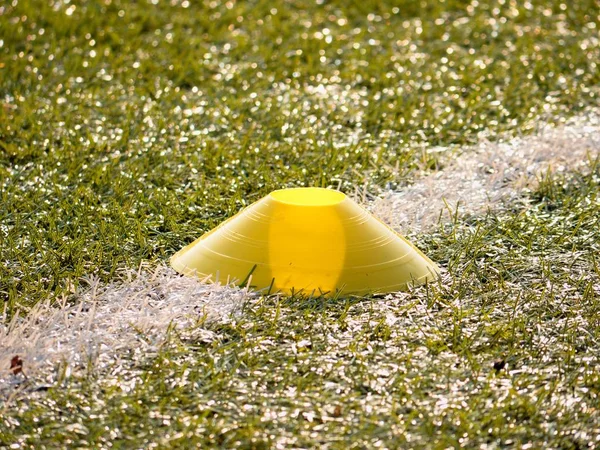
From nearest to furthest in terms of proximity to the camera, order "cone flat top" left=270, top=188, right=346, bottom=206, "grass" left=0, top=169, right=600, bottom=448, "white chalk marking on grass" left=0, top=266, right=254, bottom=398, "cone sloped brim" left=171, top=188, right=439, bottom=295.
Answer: "grass" left=0, top=169, right=600, bottom=448 < "white chalk marking on grass" left=0, top=266, right=254, bottom=398 < "cone sloped brim" left=171, top=188, right=439, bottom=295 < "cone flat top" left=270, top=188, right=346, bottom=206

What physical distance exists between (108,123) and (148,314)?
170 centimetres

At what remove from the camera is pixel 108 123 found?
4.02 metres

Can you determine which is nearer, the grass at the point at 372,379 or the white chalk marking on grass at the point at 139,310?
the grass at the point at 372,379

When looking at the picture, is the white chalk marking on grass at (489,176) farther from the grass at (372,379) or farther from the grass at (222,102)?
the grass at (372,379)

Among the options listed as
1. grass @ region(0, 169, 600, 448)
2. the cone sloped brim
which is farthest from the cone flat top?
grass @ region(0, 169, 600, 448)

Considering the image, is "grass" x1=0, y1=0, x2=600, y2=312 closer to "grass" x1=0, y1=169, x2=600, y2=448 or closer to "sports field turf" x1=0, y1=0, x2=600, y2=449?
"sports field turf" x1=0, y1=0, x2=600, y2=449

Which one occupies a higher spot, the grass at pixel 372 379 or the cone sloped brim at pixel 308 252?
the cone sloped brim at pixel 308 252

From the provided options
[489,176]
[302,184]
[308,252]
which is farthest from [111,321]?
[489,176]

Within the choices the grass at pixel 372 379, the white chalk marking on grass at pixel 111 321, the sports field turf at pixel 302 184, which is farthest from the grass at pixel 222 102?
the grass at pixel 372 379

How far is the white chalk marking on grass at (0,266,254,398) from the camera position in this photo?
7.48 feet

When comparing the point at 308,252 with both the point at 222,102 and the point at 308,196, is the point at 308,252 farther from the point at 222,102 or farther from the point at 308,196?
the point at 222,102

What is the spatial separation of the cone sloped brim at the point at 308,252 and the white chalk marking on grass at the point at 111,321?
3.2 inches

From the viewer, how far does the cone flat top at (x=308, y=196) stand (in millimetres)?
2730

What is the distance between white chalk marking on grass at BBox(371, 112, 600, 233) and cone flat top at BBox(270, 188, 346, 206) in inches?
15.8
